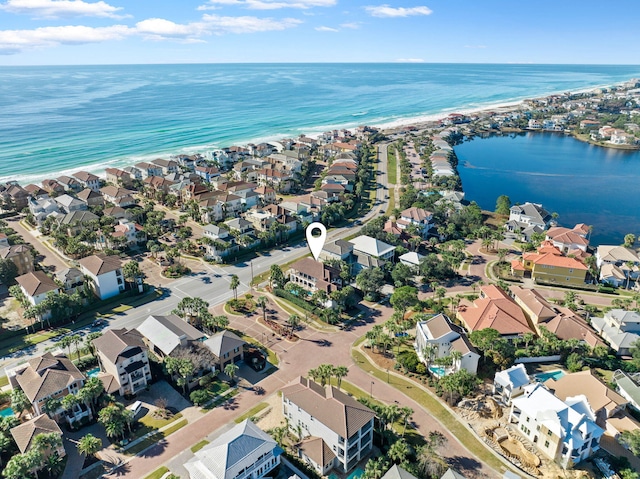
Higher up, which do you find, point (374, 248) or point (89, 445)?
point (374, 248)

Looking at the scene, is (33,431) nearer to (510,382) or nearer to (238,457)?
(238,457)

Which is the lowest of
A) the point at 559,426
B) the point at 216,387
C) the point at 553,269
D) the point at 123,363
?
the point at 216,387

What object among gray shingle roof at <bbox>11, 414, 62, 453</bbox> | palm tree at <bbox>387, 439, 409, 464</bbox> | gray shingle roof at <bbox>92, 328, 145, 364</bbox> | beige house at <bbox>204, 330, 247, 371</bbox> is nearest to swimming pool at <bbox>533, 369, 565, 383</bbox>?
palm tree at <bbox>387, 439, 409, 464</bbox>

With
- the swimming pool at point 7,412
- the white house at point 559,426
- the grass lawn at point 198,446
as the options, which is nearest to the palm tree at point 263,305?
the grass lawn at point 198,446

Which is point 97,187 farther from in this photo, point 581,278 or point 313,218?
point 581,278

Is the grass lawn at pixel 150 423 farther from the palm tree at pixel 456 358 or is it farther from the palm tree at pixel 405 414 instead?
the palm tree at pixel 456 358

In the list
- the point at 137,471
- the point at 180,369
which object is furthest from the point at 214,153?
the point at 137,471

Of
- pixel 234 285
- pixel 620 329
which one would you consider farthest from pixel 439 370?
pixel 234 285
